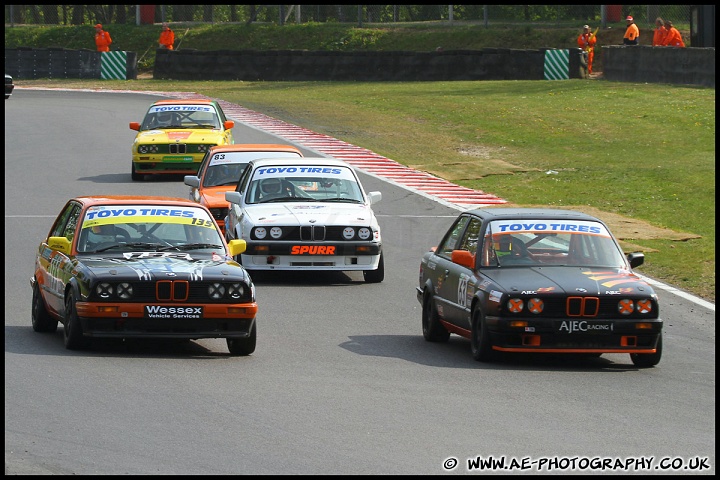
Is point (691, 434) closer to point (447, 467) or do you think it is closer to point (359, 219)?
point (447, 467)

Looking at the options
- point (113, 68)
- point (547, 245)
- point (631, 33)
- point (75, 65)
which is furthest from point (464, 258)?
point (75, 65)

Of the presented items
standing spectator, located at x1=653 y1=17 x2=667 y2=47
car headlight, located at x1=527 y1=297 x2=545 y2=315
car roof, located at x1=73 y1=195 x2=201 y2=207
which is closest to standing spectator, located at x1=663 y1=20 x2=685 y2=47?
standing spectator, located at x1=653 y1=17 x2=667 y2=47

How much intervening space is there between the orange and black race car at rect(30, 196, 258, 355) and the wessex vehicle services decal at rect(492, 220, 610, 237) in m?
2.44

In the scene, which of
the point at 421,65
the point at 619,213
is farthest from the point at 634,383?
the point at 421,65

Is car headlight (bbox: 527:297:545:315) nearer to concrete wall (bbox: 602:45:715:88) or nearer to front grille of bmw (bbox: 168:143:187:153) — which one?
front grille of bmw (bbox: 168:143:187:153)

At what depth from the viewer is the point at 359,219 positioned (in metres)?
17.0

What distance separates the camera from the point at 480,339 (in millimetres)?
11578

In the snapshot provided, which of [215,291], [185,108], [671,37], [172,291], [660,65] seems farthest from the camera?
[671,37]

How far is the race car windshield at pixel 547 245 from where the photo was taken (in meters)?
12.2

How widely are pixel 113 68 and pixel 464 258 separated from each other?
43.8 m

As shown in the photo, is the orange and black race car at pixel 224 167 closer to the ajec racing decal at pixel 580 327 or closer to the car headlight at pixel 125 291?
the car headlight at pixel 125 291

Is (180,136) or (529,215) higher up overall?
(180,136)

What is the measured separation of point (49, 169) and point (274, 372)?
61.1 ft
